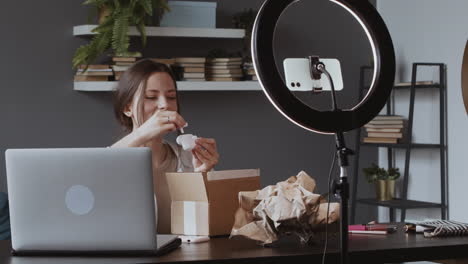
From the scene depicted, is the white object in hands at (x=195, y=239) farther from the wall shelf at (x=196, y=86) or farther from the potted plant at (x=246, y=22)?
the potted plant at (x=246, y=22)

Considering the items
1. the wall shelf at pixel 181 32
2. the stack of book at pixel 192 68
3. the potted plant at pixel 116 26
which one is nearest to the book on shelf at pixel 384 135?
the wall shelf at pixel 181 32

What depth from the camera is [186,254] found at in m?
2.17

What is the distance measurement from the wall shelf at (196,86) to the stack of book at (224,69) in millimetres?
44

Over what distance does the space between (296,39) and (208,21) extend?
0.65 meters

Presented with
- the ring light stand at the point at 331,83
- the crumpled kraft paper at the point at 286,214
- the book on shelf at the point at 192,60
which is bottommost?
the crumpled kraft paper at the point at 286,214

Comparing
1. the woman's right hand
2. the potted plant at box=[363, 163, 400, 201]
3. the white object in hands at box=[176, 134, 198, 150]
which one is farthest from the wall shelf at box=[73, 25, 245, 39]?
the white object in hands at box=[176, 134, 198, 150]

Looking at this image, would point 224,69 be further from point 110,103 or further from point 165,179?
point 165,179

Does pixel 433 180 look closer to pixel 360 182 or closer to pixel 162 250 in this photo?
pixel 360 182

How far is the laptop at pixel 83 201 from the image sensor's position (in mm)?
2154

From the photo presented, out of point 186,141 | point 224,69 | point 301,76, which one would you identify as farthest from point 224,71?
point 301,76

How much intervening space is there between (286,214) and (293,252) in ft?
0.37

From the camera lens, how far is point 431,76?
509 cm

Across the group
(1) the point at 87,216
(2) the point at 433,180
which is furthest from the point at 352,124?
(2) the point at 433,180

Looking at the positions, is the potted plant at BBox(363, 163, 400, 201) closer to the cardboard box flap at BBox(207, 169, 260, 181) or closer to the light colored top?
the light colored top
